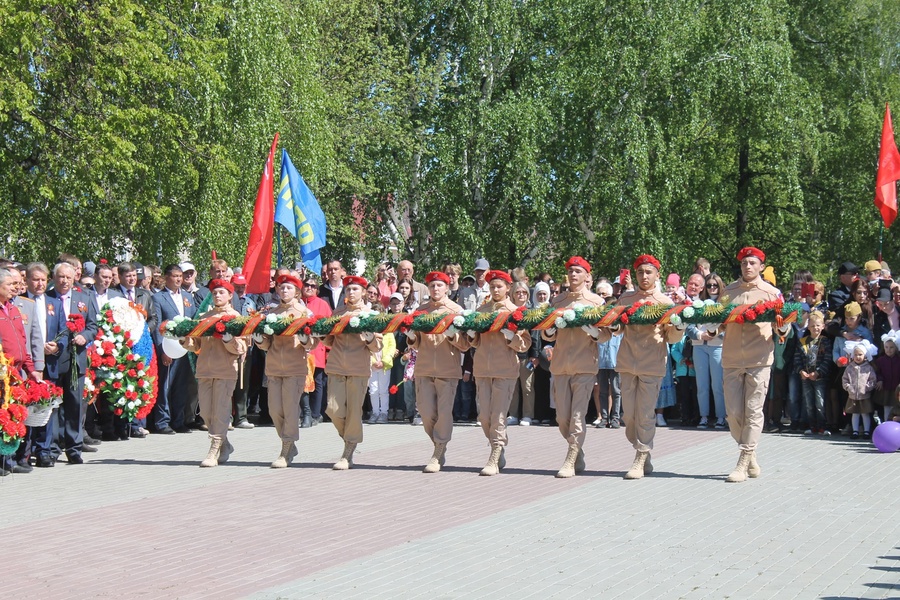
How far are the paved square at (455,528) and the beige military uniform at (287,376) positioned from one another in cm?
55

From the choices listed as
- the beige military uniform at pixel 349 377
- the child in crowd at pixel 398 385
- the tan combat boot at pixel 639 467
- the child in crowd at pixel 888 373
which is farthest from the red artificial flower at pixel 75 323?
the child in crowd at pixel 888 373

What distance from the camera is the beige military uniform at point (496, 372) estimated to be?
12.5 meters

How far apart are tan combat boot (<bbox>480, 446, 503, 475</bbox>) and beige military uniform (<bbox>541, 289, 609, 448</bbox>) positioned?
2.25 feet

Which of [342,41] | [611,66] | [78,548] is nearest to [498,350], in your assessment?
[78,548]

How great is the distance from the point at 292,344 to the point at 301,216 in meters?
5.62

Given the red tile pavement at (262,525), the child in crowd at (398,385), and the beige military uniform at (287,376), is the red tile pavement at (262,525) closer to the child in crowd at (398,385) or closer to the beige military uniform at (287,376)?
the beige military uniform at (287,376)

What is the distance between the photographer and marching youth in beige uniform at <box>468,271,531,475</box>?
12.5 meters

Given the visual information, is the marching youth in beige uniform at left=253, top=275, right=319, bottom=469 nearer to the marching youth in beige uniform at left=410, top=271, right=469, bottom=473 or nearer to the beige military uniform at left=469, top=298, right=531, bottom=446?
the marching youth in beige uniform at left=410, top=271, right=469, bottom=473

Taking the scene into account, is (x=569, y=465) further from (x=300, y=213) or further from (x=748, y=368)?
(x=300, y=213)

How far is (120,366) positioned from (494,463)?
16.9 feet

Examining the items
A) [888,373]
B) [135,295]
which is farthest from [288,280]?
[888,373]

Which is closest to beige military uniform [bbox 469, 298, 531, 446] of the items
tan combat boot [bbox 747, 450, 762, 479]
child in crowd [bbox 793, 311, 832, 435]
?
tan combat boot [bbox 747, 450, 762, 479]

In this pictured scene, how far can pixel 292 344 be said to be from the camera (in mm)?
13156

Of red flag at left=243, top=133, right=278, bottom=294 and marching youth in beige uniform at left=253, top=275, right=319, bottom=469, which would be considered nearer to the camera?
marching youth in beige uniform at left=253, top=275, right=319, bottom=469
